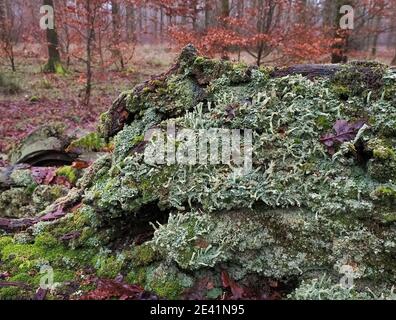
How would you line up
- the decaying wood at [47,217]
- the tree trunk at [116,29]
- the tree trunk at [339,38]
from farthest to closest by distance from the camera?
the tree trunk at [116,29] < the tree trunk at [339,38] < the decaying wood at [47,217]

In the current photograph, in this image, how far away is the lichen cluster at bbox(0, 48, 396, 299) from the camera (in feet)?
8.01

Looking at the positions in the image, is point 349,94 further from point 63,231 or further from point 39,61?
point 39,61

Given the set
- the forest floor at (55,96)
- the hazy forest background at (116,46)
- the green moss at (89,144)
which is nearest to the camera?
the green moss at (89,144)

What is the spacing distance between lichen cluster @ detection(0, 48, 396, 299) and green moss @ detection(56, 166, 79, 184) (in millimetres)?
1570

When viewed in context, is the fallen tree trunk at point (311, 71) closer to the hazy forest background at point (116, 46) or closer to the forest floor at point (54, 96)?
the forest floor at point (54, 96)

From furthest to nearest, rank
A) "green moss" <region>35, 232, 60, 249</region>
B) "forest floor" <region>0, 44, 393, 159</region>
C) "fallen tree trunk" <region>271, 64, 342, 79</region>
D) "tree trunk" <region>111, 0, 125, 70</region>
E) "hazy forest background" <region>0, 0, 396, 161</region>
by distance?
1. "tree trunk" <region>111, 0, 125, 70</region>
2. "hazy forest background" <region>0, 0, 396, 161</region>
3. "forest floor" <region>0, 44, 393, 159</region>
4. "fallen tree trunk" <region>271, 64, 342, 79</region>
5. "green moss" <region>35, 232, 60, 249</region>

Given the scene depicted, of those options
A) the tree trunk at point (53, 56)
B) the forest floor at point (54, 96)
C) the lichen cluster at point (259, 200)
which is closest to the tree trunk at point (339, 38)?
the forest floor at point (54, 96)

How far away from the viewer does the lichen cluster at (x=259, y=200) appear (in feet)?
8.01

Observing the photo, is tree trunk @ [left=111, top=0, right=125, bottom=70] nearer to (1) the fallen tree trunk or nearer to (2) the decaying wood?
(2) the decaying wood

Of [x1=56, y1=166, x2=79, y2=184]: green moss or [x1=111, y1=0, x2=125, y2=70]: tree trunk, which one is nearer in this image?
[x1=56, y1=166, x2=79, y2=184]: green moss

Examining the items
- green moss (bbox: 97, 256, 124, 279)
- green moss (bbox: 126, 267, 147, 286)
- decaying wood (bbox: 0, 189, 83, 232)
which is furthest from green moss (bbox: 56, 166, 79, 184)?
green moss (bbox: 126, 267, 147, 286)

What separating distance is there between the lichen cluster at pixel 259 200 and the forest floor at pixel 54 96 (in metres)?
6.20

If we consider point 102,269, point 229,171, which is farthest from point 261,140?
point 102,269

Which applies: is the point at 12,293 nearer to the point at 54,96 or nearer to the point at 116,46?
the point at 54,96
